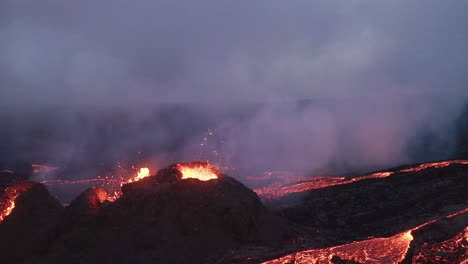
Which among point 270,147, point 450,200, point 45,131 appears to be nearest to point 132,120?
point 45,131

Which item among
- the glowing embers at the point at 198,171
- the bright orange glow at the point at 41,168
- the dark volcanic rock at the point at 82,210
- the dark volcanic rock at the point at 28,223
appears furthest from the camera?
the bright orange glow at the point at 41,168

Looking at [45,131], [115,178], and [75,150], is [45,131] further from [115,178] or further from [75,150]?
[115,178]

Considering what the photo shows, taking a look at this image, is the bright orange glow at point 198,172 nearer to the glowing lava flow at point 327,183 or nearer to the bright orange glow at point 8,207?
the bright orange glow at point 8,207

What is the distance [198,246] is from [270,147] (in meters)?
61.2

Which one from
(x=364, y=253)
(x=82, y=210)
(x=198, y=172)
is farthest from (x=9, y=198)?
(x=364, y=253)

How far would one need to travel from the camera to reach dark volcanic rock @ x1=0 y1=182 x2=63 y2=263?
59.0 feet

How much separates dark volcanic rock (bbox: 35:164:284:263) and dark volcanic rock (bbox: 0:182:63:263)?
123 cm

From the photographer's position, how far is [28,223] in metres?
19.3

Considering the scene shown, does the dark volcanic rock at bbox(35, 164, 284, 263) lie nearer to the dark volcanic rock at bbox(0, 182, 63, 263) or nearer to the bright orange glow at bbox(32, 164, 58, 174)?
the dark volcanic rock at bbox(0, 182, 63, 263)

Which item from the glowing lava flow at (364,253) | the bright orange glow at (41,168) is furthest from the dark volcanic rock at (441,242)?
the bright orange glow at (41,168)

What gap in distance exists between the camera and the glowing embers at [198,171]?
22828 millimetres

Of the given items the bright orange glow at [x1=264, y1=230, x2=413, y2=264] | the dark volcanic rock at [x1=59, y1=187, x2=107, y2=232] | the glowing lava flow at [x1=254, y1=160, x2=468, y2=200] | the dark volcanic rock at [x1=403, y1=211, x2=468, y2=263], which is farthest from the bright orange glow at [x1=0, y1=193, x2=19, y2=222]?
the glowing lava flow at [x1=254, y1=160, x2=468, y2=200]

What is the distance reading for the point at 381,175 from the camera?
34.2 meters

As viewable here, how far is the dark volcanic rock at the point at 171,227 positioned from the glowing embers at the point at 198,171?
5.21 ft
